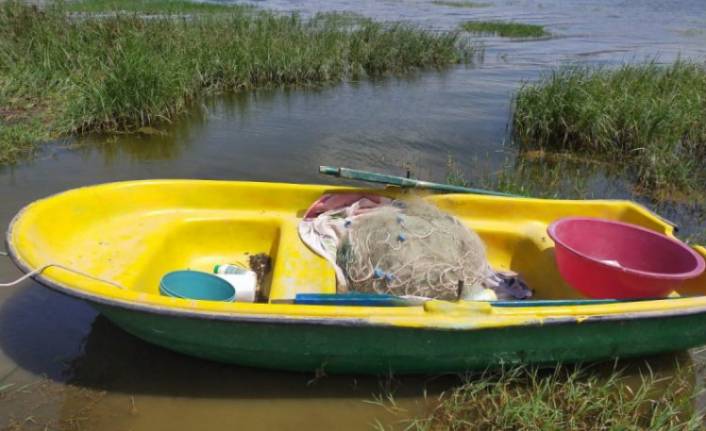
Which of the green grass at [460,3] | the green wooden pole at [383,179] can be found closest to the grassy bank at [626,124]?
the green wooden pole at [383,179]

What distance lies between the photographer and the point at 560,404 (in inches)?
117

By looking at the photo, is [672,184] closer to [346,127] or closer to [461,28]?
[346,127]

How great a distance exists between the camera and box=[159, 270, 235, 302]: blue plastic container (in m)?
3.37

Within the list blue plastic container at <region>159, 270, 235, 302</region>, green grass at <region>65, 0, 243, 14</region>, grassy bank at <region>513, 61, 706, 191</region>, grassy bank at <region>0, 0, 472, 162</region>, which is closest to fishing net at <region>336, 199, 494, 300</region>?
blue plastic container at <region>159, 270, 235, 302</region>

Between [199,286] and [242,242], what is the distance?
0.77 metres

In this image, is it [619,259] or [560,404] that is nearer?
[560,404]

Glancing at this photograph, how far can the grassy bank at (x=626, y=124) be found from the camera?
609 centimetres

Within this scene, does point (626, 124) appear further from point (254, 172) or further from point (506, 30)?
point (506, 30)

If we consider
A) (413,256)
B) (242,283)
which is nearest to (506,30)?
(413,256)

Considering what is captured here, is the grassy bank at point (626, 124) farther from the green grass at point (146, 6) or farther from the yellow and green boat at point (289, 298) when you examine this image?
the green grass at point (146, 6)

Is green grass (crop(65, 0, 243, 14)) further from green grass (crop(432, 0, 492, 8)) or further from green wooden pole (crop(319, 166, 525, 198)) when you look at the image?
green wooden pole (crop(319, 166, 525, 198))

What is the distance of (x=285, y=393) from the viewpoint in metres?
3.07

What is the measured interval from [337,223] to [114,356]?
1666 millimetres

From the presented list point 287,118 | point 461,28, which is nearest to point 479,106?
point 287,118
